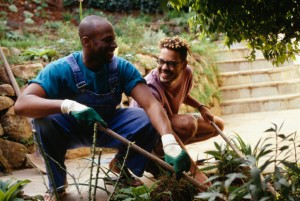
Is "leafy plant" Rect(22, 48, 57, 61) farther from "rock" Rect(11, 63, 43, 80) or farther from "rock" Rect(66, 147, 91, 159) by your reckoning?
"rock" Rect(66, 147, 91, 159)

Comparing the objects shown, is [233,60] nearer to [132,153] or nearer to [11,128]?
[11,128]

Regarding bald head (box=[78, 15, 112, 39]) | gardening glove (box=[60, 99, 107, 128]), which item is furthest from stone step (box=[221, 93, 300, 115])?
gardening glove (box=[60, 99, 107, 128])

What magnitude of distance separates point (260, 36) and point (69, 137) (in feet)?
5.58

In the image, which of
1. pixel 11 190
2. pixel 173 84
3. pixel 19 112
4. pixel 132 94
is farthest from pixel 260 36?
pixel 11 190

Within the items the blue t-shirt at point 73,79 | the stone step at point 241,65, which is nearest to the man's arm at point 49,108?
→ the blue t-shirt at point 73,79

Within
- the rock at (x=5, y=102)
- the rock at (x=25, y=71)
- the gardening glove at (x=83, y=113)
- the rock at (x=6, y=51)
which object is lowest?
the rock at (x=5, y=102)

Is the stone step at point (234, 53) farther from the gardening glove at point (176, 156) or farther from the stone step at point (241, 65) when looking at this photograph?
the gardening glove at point (176, 156)

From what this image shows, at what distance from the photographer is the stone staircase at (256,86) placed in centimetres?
891

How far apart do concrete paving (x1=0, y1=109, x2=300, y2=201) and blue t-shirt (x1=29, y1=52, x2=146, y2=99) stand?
0.57m

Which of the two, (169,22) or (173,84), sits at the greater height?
(169,22)

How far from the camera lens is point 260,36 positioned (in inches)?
134

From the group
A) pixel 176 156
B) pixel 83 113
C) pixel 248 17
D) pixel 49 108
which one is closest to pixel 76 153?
pixel 49 108

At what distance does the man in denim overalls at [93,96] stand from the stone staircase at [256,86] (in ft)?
19.6

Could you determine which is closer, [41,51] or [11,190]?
[11,190]
